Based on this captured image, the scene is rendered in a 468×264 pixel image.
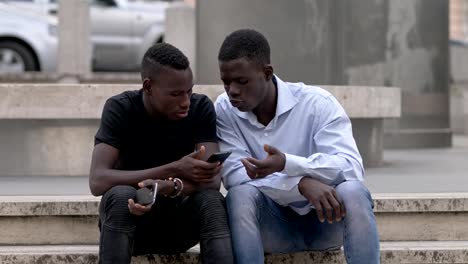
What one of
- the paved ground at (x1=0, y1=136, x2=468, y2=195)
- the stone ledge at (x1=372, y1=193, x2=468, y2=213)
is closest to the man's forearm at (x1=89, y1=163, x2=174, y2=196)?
the stone ledge at (x1=372, y1=193, x2=468, y2=213)

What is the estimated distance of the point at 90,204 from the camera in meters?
5.28

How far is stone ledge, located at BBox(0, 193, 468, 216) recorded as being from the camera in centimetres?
530

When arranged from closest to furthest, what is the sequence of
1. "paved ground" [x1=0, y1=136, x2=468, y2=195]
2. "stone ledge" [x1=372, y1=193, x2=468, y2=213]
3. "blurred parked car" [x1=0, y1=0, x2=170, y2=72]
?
"stone ledge" [x1=372, y1=193, x2=468, y2=213]
"paved ground" [x1=0, y1=136, x2=468, y2=195]
"blurred parked car" [x1=0, y1=0, x2=170, y2=72]

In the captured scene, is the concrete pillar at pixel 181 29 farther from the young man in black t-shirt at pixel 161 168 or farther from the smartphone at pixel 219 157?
the smartphone at pixel 219 157

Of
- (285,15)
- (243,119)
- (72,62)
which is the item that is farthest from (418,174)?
(72,62)

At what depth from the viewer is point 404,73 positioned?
10703 mm

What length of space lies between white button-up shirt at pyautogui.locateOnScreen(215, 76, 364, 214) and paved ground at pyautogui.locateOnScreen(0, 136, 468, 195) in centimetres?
136

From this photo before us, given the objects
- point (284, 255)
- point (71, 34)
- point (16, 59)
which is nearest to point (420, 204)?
point (284, 255)

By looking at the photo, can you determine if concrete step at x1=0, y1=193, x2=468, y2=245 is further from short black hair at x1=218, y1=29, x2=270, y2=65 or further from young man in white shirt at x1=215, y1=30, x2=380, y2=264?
short black hair at x1=218, y1=29, x2=270, y2=65

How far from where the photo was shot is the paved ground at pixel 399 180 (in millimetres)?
6188

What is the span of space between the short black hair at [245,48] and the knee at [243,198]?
545 mm

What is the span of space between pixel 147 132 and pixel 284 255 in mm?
875

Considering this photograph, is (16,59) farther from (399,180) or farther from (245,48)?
(245,48)

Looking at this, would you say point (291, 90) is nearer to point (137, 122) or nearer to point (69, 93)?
point (137, 122)
